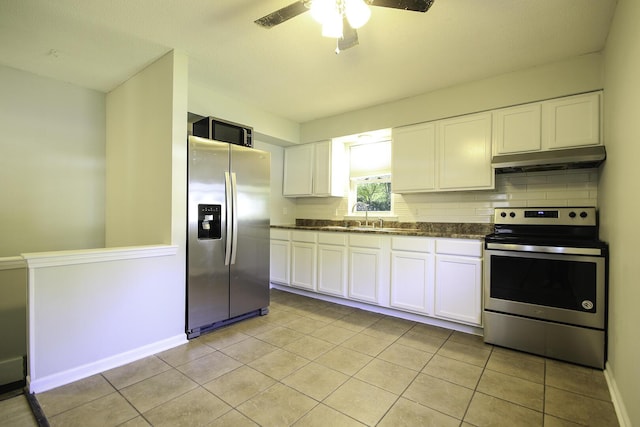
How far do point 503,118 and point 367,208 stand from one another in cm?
197

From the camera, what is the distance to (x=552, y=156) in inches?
100

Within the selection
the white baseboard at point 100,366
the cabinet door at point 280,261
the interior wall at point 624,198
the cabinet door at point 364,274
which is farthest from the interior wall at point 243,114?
the interior wall at point 624,198

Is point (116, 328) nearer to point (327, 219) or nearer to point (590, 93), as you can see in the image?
point (327, 219)

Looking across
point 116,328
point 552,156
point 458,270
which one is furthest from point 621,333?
point 116,328

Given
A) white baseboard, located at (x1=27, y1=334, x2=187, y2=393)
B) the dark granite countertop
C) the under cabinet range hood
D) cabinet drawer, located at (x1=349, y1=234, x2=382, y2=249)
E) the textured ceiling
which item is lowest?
white baseboard, located at (x1=27, y1=334, x2=187, y2=393)

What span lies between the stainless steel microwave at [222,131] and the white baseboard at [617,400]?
3.44 meters

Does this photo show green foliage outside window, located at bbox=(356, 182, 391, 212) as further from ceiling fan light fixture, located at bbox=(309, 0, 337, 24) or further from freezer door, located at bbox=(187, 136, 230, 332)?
ceiling fan light fixture, located at bbox=(309, 0, 337, 24)

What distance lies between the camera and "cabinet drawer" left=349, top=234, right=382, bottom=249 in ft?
11.0

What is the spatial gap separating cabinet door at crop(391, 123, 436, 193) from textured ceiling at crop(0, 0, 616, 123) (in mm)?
475

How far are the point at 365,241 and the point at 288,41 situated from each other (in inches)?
84.0

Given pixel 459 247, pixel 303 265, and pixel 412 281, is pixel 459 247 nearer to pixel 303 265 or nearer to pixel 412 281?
pixel 412 281

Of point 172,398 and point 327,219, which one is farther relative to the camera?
point 327,219

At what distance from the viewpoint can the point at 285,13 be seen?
1731 mm

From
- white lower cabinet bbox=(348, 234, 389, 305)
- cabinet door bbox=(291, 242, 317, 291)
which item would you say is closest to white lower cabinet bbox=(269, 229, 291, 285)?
cabinet door bbox=(291, 242, 317, 291)
